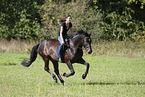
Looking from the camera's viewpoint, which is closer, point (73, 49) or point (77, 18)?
point (73, 49)

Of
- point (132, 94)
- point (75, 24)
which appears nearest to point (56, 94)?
point (132, 94)

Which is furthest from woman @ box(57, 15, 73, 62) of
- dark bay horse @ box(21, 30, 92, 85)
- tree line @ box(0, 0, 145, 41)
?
tree line @ box(0, 0, 145, 41)

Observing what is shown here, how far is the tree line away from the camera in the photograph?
29.7m

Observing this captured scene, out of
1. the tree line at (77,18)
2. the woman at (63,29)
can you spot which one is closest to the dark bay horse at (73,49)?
the woman at (63,29)

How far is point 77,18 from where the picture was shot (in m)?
29.4

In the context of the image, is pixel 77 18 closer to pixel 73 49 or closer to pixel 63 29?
pixel 63 29

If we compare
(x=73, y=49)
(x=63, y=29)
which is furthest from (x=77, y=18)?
(x=73, y=49)

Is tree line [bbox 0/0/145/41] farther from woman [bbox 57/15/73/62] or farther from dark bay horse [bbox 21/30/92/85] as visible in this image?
woman [bbox 57/15/73/62]

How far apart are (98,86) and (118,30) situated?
2082 centimetres

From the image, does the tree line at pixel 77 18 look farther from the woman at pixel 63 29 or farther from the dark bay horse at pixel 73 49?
the woman at pixel 63 29

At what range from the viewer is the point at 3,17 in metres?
31.9

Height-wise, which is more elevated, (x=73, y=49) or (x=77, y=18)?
(x=77, y=18)

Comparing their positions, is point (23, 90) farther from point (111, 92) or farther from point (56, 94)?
point (111, 92)

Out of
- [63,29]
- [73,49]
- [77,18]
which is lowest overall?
[73,49]
